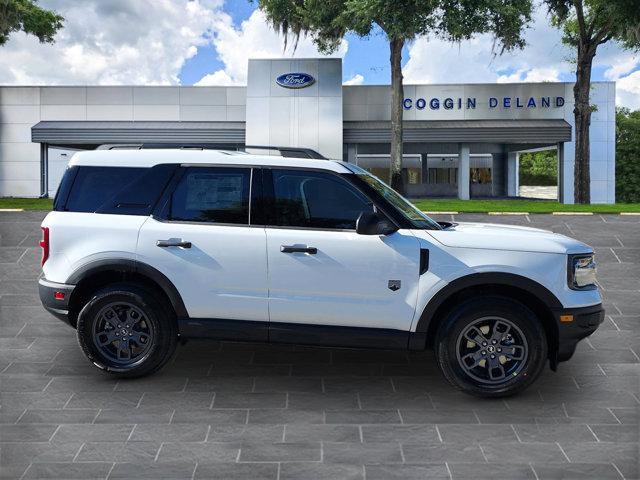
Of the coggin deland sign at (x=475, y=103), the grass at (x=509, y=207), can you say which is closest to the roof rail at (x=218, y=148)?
the grass at (x=509, y=207)

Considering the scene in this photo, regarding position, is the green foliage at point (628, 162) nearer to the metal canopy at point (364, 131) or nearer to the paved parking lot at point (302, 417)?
the metal canopy at point (364, 131)

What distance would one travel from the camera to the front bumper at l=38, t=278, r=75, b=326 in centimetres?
672

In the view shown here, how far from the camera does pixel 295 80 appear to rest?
34.0 m

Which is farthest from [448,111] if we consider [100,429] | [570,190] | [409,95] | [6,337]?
[100,429]

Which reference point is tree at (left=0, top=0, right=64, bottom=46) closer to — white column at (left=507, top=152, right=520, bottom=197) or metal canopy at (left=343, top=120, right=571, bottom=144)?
metal canopy at (left=343, top=120, right=571, bottom=144)

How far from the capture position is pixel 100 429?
17.7 ft

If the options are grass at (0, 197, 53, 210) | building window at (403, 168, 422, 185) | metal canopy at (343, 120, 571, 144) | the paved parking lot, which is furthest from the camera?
building window at (403, 168, 422, 185)

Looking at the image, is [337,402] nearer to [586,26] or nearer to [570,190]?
[586,26]

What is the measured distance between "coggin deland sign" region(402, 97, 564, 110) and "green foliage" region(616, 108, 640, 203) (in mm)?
17647

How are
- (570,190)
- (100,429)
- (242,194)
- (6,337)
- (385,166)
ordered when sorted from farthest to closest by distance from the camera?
1. (385,166)
2. (570,190)
3. (6,337)
4. (242,194)
5. (100,429)

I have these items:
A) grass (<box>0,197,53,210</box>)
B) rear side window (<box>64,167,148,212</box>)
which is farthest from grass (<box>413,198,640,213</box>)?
rear side window (<box>64,167,148,212</box>)

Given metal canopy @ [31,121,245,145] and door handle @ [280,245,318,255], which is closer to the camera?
door handle @ [280,245,318,255]

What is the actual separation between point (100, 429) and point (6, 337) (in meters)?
3.48

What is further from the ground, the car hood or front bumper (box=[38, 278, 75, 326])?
the car hood
